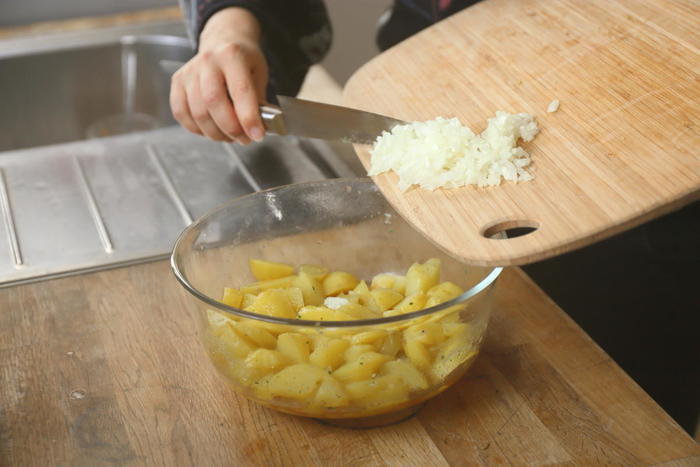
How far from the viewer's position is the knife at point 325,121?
97cm

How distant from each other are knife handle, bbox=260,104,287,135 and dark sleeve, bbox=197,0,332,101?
13.2 inches

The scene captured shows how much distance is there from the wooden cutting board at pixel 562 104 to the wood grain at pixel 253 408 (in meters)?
0.19

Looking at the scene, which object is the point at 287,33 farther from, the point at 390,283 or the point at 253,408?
the point at 253,408

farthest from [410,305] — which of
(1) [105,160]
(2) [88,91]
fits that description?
(2) [88,91]

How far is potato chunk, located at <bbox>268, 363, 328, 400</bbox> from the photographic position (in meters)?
0.75

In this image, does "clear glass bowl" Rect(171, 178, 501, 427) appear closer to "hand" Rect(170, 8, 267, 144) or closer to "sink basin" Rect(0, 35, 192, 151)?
"hand" Rect(170, 8, 267, 144)

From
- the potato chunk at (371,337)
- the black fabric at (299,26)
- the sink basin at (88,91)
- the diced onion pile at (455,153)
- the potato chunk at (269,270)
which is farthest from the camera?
the sink basin at (88,91)

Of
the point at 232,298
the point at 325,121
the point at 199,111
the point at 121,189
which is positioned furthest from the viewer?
the point at 121,189

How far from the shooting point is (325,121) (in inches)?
39.2

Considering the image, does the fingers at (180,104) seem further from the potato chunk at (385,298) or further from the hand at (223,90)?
the potato chunk at (385,298)

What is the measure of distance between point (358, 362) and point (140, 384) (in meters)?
0.28

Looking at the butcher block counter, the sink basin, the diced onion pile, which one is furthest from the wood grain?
the sink basin

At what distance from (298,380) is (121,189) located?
2.11 feet

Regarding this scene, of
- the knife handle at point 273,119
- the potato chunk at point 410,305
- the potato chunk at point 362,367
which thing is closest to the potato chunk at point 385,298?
the potato chunk at point 410,305
